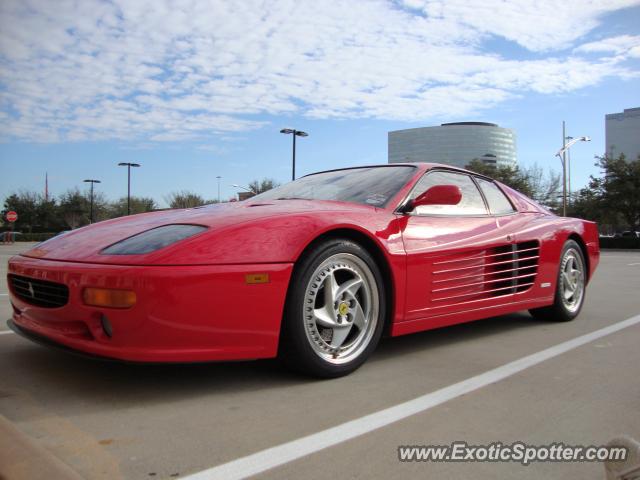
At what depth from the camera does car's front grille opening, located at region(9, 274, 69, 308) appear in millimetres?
2453

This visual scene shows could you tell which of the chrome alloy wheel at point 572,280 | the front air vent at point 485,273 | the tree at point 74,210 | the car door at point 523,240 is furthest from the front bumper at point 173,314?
the tree at point 74,210

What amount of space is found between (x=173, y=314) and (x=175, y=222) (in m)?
0.65

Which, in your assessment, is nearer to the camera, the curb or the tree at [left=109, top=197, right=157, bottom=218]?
the curb

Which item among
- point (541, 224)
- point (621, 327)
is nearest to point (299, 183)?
point (541, 224)

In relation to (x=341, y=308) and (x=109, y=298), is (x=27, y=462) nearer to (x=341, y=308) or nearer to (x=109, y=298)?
(x=109, y=298)

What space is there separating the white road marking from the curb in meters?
0.36

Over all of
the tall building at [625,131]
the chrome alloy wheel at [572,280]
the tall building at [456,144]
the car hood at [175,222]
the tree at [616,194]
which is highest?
the tall building at [625,131]

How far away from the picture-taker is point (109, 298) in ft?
7.43

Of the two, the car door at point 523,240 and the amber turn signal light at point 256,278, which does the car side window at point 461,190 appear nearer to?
the car door at point 523,240

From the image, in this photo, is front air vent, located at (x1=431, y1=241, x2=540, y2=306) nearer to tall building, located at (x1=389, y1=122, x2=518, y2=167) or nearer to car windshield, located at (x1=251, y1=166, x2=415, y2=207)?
car windshield, located at (x1=251, y1=166, x2=415, y2=207)

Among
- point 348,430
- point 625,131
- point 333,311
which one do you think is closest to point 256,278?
point 333,311

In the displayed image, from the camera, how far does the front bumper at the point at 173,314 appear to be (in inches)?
88.3

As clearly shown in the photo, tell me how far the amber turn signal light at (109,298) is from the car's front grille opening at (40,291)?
164 mm

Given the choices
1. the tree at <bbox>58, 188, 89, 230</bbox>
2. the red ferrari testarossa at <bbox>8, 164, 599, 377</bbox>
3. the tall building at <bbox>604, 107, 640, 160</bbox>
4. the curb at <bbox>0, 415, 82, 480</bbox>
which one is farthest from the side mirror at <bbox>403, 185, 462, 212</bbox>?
the tall building at <bbox>604, 107, 640, 160</bbox>
